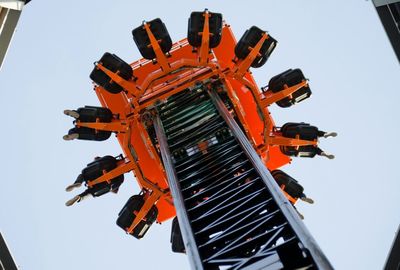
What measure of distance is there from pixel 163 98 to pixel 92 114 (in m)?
1.73

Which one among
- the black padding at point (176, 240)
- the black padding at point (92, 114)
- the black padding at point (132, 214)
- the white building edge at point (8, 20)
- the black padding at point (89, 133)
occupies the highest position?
the white building edge at point (8, 20)

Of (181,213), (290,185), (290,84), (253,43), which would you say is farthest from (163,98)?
(181,213)

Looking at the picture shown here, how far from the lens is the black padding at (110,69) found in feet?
41.0

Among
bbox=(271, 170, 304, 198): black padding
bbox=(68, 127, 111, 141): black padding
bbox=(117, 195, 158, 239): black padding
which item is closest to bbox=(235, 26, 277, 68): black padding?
bbox=(271, 170, 304, 198): black padding

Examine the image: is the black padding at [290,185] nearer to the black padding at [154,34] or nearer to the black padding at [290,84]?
the black padding at [290,84]

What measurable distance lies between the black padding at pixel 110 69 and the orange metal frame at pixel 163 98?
11 centimetres

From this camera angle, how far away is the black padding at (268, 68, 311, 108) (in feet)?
42.3

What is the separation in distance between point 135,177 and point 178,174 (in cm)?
391

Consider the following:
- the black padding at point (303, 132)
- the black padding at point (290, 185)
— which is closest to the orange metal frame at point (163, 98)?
the black padding at point (303, 132)

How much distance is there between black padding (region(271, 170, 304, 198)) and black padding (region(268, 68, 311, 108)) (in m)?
1.90

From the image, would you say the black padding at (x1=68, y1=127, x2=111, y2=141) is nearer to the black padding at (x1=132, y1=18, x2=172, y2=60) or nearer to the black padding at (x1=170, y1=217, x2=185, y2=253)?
the black padding at (x1=132, y1=18, x2=172, y2=60)

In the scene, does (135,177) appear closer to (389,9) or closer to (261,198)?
(261,198)

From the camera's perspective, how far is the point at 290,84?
12.9 m

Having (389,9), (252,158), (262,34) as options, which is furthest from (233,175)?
(389,9)
